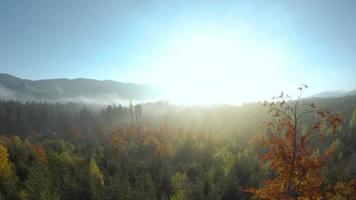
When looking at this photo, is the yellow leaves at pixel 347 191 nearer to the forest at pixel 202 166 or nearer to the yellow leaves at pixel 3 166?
the forest at pixel 202 166

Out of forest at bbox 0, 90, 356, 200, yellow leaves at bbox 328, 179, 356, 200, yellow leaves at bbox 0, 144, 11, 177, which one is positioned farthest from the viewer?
yellow leaves at bbox 0, 144, 11, 177

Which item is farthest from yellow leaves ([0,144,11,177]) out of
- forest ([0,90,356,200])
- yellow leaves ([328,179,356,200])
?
yellow leaves ([328,179,356,200])

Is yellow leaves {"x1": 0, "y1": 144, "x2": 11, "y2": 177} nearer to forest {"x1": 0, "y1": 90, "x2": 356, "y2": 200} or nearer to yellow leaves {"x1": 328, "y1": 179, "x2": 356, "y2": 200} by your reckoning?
forest {"x1": 0, "y1": 90, "x2": 356, "y2": 200}

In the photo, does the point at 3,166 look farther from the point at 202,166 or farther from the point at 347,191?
the point at 347,191

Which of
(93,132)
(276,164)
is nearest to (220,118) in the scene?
(93,132)

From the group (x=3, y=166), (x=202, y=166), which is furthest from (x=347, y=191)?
(x=202, y=166)

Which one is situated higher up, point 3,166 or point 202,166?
point 3,166

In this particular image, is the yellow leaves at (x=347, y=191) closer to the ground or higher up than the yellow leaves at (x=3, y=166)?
higher up

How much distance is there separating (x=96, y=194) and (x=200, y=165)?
1482 inches

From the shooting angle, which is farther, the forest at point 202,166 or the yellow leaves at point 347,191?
the forest at point 202,166

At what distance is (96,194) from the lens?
50.3 m

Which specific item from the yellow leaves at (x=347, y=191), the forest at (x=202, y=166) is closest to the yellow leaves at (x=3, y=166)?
the forest at (x=202, y=166)

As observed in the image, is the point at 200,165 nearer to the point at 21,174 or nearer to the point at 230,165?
the point at 230,165

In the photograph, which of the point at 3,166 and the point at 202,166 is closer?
the point at 3,166
